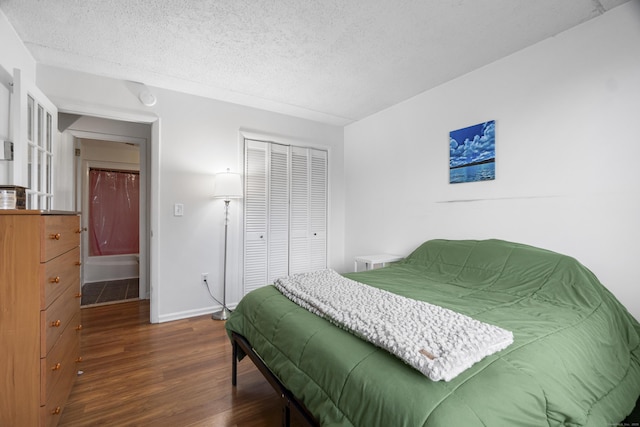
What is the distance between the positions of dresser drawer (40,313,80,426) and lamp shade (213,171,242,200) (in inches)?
62.3

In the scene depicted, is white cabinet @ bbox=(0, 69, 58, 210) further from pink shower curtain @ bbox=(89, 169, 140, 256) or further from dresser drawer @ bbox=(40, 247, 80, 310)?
pink shower curtain @ bbox=(89, 169, 140, 256)

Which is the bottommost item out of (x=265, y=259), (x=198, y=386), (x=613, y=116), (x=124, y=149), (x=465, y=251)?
(x=198, y=386)

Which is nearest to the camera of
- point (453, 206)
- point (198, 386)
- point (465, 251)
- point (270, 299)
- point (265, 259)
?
point (270, 299)

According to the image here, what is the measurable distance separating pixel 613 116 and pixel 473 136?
0.94 meters

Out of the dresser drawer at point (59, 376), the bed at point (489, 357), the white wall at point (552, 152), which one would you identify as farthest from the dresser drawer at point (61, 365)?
the white wall at point (552, 152)

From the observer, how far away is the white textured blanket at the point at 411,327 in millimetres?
936

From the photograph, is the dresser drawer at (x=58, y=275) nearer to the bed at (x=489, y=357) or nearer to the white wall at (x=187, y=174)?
the bed at (x=489, y=357)

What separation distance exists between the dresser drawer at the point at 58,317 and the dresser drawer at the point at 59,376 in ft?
0.15

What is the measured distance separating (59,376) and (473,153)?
11.2ft

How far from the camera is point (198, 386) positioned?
75.1 inches

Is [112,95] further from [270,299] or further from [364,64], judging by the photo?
[270,299]

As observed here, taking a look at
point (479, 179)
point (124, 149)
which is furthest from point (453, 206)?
point (124, 149)

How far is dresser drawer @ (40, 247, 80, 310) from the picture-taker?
1.31m

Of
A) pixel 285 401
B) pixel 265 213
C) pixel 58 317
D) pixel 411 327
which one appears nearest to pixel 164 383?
pixel 58 317
